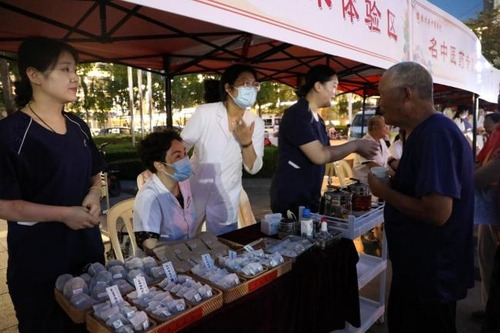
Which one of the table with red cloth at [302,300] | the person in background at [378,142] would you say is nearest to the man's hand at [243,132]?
the table with red cloth at [302,300]

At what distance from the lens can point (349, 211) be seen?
2.18 meters

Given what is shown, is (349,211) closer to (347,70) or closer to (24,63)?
(24,63)

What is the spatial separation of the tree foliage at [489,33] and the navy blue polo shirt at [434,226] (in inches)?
1019

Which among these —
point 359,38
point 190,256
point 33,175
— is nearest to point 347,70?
point 359,38

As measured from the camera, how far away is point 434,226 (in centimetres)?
149

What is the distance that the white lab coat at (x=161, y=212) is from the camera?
6.15 ft

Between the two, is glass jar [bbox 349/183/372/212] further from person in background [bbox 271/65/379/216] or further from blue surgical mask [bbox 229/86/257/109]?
blue surgical mask [bbox 229/86/257/109]

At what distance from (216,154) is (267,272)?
3.60 feet

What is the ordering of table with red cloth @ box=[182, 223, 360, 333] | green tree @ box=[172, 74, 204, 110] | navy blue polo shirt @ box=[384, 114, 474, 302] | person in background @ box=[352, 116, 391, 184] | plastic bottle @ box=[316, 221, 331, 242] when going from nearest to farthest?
table with red cloth @ box=[182, 223, 360, 333] → navy blue polo shirt @ box=[384, 114, 474, 302] → plastic bottle @ box=[316, 221, 331, 242] → person in background @ box=[352, 116, 391, 184] → green tree @ box=[172, 74, 204, 110]

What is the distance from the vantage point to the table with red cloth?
4.17ft

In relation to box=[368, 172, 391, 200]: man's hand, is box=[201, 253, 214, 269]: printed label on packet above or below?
below

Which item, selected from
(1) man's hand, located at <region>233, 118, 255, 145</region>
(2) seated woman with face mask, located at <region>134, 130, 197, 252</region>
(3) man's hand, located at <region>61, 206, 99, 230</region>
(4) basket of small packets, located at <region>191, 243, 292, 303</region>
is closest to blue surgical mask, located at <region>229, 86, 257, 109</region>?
(1) man's hand, located at <region>233, 118, 255, 145</region>

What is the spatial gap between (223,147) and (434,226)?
1.37 meters

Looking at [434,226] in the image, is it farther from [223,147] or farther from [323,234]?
[223,147]
